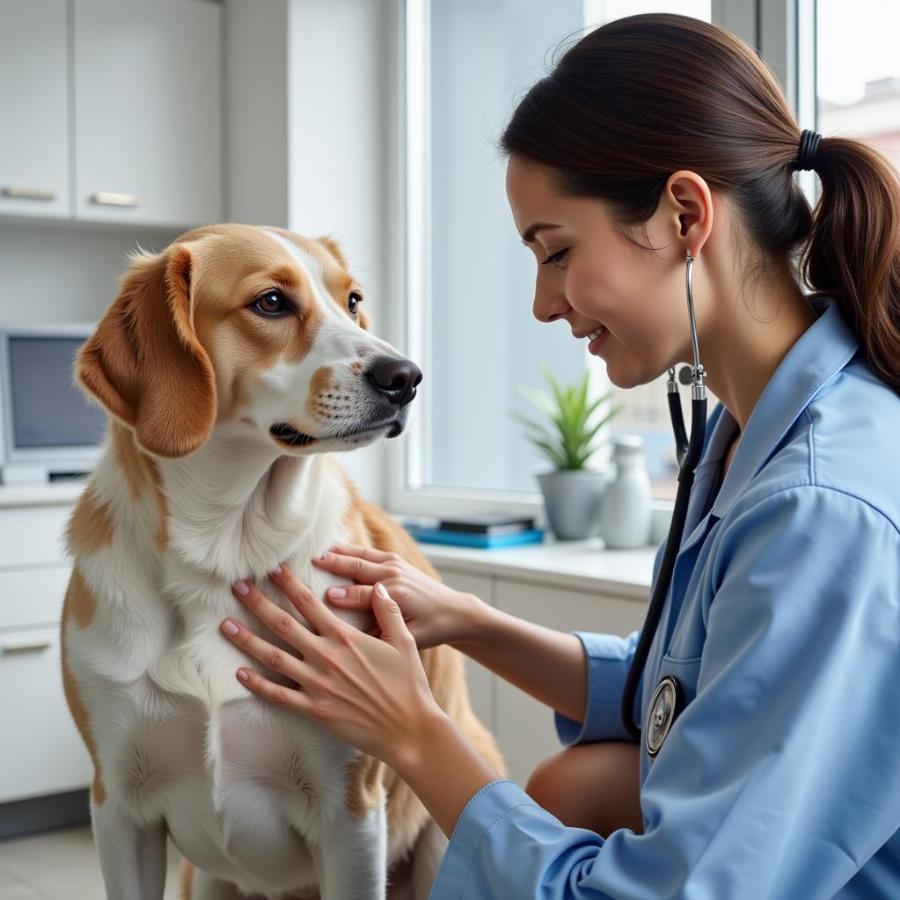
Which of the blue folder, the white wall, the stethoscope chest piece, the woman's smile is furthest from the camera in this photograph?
the white wall

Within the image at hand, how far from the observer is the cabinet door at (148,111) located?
322cm

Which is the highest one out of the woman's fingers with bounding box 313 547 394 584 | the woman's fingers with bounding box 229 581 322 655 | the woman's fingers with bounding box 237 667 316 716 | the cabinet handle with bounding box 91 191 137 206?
the cabinet handle with bounding box 91 191 137 206

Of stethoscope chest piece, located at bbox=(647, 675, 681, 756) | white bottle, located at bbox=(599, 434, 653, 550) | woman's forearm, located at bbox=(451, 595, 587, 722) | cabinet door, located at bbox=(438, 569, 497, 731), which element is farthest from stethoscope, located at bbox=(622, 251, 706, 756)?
white bottle, located at bbox=(599, 434, 653, 550)

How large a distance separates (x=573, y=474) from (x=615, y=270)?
1.68 meters

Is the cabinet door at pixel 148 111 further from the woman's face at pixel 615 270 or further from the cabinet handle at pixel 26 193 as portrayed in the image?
the woman's face at pixel 615 270

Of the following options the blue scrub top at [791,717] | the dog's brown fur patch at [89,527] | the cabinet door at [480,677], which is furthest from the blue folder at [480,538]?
the blue scrub top at [791,717]

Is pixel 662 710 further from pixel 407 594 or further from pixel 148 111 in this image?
pixel 148 111

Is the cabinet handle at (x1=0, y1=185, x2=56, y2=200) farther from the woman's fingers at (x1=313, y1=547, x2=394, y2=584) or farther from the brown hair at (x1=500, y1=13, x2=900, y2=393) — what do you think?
the brown hair at (x1=500, y1=13, x2=900, y2=393)

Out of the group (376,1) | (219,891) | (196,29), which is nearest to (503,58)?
(376,1)

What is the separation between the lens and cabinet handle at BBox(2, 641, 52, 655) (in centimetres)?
283

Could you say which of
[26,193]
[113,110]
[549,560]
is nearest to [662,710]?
[549,560]

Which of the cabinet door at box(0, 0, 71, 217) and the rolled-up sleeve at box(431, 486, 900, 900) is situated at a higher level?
the cabinet door at box(0, 0, 71, 217)

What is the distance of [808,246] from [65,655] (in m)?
0.90

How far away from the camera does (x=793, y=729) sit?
31.4 inches
